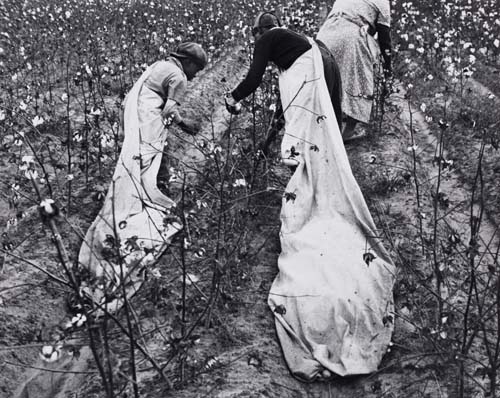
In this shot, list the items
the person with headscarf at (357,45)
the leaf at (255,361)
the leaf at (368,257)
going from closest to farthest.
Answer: the leaf at (255,361), the leaf at (368,257), the person with headscarf at (357,45)

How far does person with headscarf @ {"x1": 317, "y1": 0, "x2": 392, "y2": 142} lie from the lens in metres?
4.95

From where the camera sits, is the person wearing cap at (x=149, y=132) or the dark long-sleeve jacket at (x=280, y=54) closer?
the person wearing cap at (x=149, y=132)

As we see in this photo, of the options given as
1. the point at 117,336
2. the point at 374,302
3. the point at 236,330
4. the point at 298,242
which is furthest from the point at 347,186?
the point at 117,336

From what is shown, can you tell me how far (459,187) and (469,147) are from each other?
0.62 m

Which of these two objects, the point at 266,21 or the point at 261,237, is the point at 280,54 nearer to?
the point at 266,21

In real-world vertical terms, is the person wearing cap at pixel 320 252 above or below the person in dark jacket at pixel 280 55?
below

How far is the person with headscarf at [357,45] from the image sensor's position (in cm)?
495

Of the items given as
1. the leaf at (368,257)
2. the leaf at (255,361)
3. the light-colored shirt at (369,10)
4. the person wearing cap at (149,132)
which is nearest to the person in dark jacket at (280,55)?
the person wearing cap at (149,132)

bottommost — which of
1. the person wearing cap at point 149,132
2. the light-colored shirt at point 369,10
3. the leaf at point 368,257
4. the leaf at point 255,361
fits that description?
the leaf at point 255,361

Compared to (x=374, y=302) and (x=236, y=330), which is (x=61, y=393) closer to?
(x=236, y=330)

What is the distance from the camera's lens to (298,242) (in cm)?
312

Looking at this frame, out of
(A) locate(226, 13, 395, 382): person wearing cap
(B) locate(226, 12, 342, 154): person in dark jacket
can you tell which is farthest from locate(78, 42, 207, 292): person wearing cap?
(A) locate(226, 13, 395, 382): person wearing cap

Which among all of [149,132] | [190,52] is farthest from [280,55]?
[149,132]

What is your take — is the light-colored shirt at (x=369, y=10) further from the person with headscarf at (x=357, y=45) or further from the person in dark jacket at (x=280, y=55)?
the person in dark jacket at (x=280, y=55)
